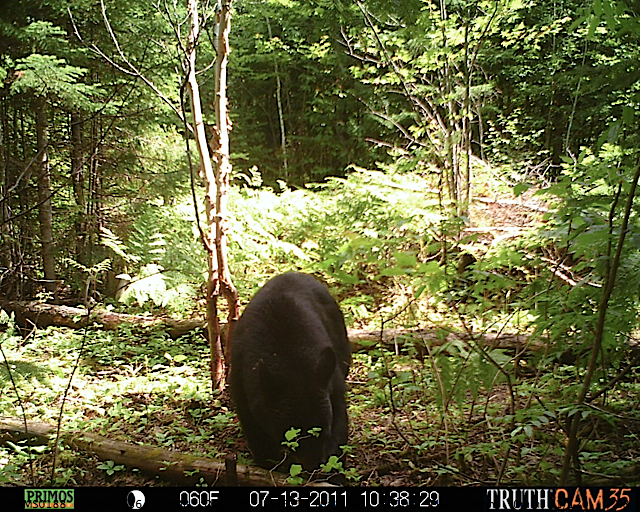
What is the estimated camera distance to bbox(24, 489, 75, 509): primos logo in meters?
2.67

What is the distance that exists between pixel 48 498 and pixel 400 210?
477cm

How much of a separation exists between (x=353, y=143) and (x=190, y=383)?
7.92 m

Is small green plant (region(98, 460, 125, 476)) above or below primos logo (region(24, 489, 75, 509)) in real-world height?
below

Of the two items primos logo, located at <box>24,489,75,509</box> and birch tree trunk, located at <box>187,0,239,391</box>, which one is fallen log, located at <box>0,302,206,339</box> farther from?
primos logo, located at <box>24,489,75,509</box>

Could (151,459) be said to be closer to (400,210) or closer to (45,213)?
(400,210)

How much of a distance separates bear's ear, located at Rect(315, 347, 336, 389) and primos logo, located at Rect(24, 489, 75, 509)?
1800mm

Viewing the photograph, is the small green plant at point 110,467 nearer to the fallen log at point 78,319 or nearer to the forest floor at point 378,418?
A: the forest floor at point 378,418

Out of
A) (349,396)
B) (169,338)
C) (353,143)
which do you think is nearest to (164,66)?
(169,338)

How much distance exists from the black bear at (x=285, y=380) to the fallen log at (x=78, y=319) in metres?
2.98

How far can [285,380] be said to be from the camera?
3.87 meters

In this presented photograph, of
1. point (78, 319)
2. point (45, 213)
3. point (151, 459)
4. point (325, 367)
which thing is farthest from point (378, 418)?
point (45, 213)

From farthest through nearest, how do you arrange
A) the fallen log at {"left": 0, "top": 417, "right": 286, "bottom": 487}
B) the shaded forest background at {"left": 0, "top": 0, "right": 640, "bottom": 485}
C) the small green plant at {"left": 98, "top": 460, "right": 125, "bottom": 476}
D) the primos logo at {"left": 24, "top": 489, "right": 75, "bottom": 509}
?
the small green plant at {"left": 98, "top": 460, "right": 125, "bottom": 476} → the fallen log at {"left": 0, "top": 417, "right": 286, "bottom": 487} → the shaded forest background at {"left": 0, "top": 0, "right": 640, "bottom": 485} → the primos logo at {"left": 24, "top": 489, "right": 75, "bottom": 509}

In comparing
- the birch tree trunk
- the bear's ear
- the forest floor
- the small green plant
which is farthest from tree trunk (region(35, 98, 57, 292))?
the bear's ear

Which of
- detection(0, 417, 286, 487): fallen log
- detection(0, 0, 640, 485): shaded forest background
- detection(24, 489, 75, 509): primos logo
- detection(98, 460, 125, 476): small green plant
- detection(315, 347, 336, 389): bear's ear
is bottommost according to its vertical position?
detection(98, 460, 125, 476): small green plant
